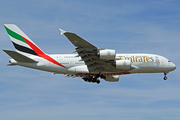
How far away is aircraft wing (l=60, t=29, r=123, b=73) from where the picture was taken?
115 feet

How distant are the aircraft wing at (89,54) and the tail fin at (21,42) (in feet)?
29.0

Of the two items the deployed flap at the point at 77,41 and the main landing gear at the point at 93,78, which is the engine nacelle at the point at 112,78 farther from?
the deployed flap at the point at 77,41

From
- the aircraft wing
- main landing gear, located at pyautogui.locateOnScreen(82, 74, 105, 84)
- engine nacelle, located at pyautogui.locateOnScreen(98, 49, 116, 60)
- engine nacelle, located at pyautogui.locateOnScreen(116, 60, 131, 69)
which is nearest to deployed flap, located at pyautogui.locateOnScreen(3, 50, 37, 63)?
the aircraft wing

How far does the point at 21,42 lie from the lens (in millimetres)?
47125

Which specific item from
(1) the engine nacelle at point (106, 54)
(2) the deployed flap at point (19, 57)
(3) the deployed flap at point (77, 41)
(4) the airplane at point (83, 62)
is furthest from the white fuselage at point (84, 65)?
(3) the deployed flap at point (77, 41)

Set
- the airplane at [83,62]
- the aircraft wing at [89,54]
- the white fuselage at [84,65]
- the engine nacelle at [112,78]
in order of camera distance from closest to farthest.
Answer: the aircraft wing at [89,54]
the airplane at [83,62]
the white fuselage at [84,65]
the engine nacelle at [112,78]

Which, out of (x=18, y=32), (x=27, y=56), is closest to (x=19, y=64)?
(x=27, y=56)

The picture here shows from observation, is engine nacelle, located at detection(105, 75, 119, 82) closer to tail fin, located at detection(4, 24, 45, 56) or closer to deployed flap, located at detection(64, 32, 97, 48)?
tail fin, located at detection(4, 24, 45, 56)

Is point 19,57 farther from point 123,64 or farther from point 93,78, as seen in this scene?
point 123,64

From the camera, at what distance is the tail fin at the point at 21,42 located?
152ft

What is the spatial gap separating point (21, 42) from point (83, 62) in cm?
1111

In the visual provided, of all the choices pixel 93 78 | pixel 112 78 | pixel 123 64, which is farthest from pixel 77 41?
pixel 112 78

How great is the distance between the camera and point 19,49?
46.8 metres

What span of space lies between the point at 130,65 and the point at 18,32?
19.6m
